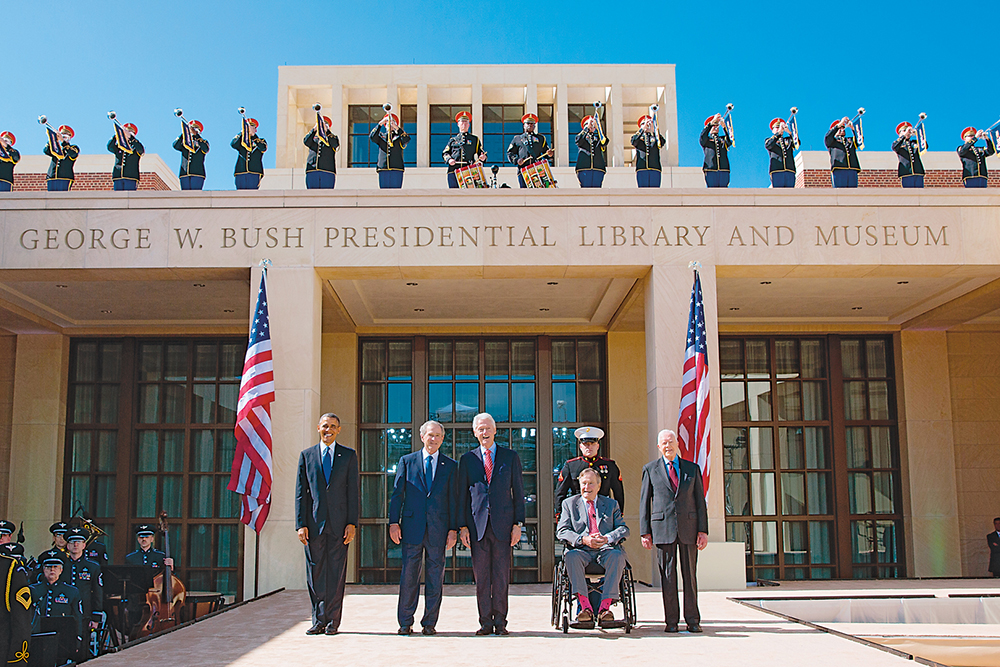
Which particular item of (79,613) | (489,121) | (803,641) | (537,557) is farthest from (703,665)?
(489,121)

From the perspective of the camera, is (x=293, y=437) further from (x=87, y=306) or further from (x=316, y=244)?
(x=87, y=306)

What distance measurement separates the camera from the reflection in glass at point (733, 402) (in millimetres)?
18234

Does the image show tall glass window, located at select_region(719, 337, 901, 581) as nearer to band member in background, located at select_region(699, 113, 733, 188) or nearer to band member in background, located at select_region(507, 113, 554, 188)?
band member in background, located at select_region(699, 113, 733, 188)

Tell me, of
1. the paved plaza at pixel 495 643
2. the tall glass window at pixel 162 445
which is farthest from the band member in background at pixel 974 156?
the tall glass window at pixel 162 445

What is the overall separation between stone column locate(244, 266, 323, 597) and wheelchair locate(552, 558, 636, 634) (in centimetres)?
484

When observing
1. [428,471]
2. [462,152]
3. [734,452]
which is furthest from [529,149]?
[428,471]

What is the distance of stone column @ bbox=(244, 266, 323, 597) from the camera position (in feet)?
41.2

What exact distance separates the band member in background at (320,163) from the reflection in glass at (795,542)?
34.0 feet

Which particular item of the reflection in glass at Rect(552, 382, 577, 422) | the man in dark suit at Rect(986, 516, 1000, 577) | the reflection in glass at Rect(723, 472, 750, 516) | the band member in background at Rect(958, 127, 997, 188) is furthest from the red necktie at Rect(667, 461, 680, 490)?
the man in dark suit at Rect(986, 516, 1000, 577)

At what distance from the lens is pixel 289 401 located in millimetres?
13055

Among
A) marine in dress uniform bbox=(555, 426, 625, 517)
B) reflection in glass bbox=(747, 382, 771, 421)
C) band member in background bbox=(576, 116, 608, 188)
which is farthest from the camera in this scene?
reflection in glass bbox=(747, 382, 771, 421)

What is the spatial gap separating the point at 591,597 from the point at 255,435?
5.50m

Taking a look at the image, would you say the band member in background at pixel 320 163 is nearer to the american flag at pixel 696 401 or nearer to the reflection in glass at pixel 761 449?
the american flag at pixel 696 401

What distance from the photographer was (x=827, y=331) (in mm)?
18359
